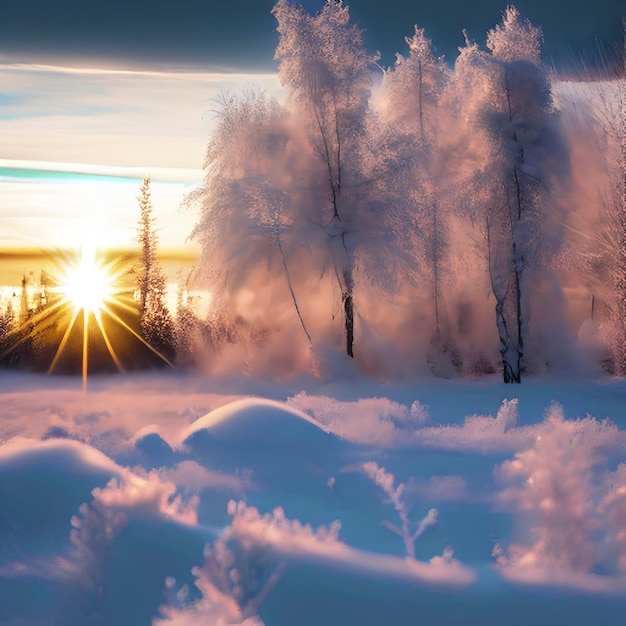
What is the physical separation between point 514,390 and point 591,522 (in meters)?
9.65

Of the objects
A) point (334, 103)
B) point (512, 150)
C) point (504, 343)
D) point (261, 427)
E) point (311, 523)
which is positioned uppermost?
point (334, 103)

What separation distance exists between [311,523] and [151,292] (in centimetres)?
1839

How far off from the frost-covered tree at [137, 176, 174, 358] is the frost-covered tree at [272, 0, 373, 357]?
6355 millimetres

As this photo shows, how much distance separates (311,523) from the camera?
7.38 meters

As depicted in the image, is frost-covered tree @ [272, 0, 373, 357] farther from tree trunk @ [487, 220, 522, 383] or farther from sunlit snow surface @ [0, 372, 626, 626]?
sunlit snow surface @ [0, 372, 626, 626]

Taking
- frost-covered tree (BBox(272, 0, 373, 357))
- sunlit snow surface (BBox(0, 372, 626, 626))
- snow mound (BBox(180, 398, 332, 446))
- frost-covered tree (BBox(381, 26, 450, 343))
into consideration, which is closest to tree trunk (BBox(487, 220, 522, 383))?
frost-covered tree (BBox(381, 26, 450, 343))

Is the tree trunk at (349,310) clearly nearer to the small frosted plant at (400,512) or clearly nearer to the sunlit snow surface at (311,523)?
the sunlit snow surface at (311,523)

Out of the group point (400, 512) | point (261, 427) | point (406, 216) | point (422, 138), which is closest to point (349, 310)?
point (406, 216)

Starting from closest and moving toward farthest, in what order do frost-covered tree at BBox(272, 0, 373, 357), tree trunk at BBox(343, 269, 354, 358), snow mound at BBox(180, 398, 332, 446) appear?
snow mound at BBox(180, 398, 332, 446)
frost-covered tree at BBox(272, 0, 373, 357)
tree trunk at BBox(343, 269, 354, 358)

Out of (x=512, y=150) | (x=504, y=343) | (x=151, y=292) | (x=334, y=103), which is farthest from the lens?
(x=151, y=292)

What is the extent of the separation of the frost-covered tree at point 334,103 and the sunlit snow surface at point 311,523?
624 centimetres

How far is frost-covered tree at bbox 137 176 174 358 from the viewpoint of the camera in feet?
73.4

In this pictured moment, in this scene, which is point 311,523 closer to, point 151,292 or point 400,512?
point 400,512

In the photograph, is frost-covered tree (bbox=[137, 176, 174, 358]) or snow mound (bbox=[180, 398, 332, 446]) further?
frost-covered tree (bbox=[137, 176, 174, 358])
